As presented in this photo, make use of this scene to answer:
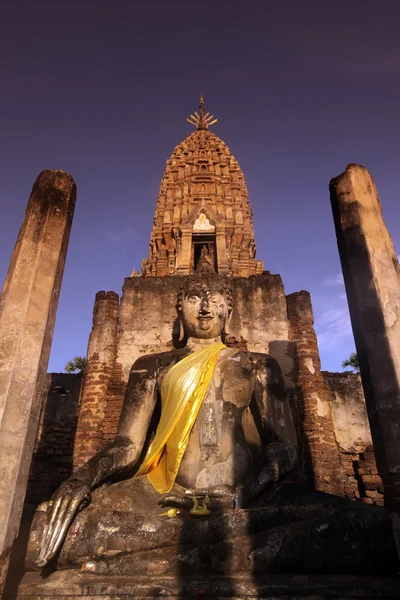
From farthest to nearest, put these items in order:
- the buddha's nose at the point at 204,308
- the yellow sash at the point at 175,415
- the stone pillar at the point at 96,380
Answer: the stone pillar at the point at 96,380, the buddha's nose at the point at 204,308, the yellow sash at the point at 175,415

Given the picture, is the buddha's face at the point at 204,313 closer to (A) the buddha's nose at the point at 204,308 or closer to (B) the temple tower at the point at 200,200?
(A) the buddha's nose at the point at 204,308

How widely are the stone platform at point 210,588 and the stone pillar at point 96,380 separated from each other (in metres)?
4.32

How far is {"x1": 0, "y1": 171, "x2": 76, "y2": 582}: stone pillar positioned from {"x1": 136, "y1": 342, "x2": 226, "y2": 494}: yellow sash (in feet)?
5.32

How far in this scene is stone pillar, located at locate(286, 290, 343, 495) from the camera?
7113 millimetres

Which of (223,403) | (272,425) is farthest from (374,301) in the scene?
(223,403)

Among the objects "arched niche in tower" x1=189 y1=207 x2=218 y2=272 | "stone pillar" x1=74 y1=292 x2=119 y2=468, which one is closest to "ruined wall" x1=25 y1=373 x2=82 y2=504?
"stone pillar" x1=74 y1=292 x2=119 y2=468

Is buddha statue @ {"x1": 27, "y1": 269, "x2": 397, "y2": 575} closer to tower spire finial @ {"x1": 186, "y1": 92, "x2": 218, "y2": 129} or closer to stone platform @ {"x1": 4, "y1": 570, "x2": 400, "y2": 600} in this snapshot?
stone platform @ {"x1": 4, "y1": 570, "x2": 400, "y2": 600}

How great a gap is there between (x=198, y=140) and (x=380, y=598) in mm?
21677

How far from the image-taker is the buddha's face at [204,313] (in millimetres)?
6008

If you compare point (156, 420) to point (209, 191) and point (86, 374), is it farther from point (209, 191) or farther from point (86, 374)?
point (209, 191)

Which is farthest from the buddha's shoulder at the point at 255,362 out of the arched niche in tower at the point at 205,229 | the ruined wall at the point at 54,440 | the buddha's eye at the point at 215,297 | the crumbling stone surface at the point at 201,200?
the crumbling stone surface at the point at 201,200

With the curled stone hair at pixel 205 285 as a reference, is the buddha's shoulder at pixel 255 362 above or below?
below

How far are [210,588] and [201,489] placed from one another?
135 centimetres

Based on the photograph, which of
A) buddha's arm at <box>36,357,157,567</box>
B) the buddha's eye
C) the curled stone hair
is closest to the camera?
buddha's arm at <box>36,357,157,567</box>
